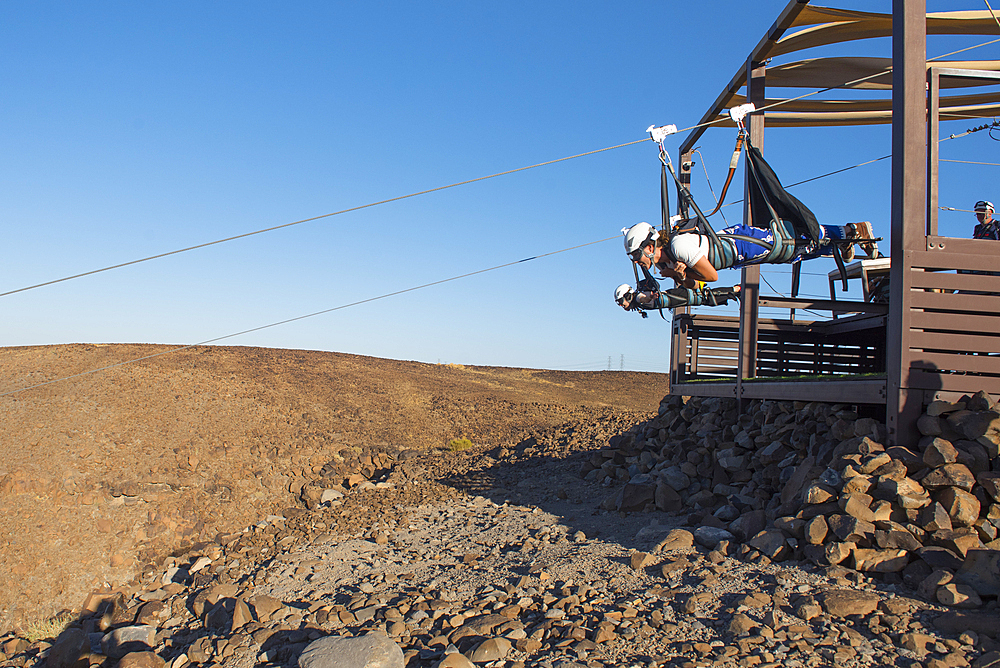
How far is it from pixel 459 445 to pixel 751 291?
254 inches

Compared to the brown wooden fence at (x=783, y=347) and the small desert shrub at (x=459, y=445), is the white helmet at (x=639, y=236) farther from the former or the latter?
the small desert shrub at (x=459, y=445)

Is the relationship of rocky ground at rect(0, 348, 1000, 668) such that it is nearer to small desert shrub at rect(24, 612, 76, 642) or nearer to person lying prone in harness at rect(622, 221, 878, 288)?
small desert shrub at rect(24, 612, 76, 642)

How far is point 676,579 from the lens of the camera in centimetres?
494

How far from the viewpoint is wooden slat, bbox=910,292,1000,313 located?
5.32 metres

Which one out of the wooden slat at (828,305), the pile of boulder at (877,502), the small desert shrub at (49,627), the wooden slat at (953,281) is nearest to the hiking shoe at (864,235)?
the wooden slat at (828,305)

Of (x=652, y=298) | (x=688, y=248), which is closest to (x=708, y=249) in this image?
(x=688, y=248)

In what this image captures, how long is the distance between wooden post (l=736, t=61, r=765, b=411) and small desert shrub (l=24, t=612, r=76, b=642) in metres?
7.57

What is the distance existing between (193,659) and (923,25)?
24.6ft

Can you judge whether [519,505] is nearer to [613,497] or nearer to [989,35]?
[613,497]

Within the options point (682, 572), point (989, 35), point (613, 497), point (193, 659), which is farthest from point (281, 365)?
point (989, 35)

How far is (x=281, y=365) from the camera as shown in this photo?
58.0ft

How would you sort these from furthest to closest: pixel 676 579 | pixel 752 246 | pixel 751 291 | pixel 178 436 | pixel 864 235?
pixel 178 436 < pixel 751 291 < pixel 864 235 < pixel 752 246 < pixel 676 579

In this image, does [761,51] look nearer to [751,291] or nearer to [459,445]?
[751,291]

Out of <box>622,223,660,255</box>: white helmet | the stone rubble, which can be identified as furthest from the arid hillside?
<box>622,223,660,255</box>: white helmet
